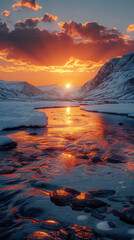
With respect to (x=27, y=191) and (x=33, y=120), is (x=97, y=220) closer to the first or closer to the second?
(x=27, y=191)

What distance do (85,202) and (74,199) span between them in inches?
8.6

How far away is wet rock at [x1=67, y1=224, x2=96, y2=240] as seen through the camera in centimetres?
218

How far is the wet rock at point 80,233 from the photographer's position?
86.0 inches

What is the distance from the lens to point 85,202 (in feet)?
9.69

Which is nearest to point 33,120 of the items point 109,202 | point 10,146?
point 10,146

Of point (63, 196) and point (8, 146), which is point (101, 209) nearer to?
point (63, 196)

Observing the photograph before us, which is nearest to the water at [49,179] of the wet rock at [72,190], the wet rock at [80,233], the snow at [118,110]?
the wet rock at [80,233]

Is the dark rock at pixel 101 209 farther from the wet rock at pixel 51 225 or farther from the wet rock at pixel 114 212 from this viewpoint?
the wet rock at pixel 51 225

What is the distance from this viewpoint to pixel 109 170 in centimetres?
451

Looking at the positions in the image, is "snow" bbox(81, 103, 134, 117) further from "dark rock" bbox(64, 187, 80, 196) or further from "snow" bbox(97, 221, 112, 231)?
"snow" bbox(97, 221, 112, 231)

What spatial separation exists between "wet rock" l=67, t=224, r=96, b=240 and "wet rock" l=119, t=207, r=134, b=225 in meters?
0.59

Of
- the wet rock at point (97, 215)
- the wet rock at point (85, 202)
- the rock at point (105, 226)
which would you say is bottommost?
the rock at point (105, 226)

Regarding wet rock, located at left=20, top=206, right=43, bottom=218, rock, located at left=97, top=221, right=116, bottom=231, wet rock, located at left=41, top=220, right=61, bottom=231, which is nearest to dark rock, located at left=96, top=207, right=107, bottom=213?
rock, located at left=97, top=221, right=116, bottom=231

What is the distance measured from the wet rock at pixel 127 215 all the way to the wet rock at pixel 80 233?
59 cm
